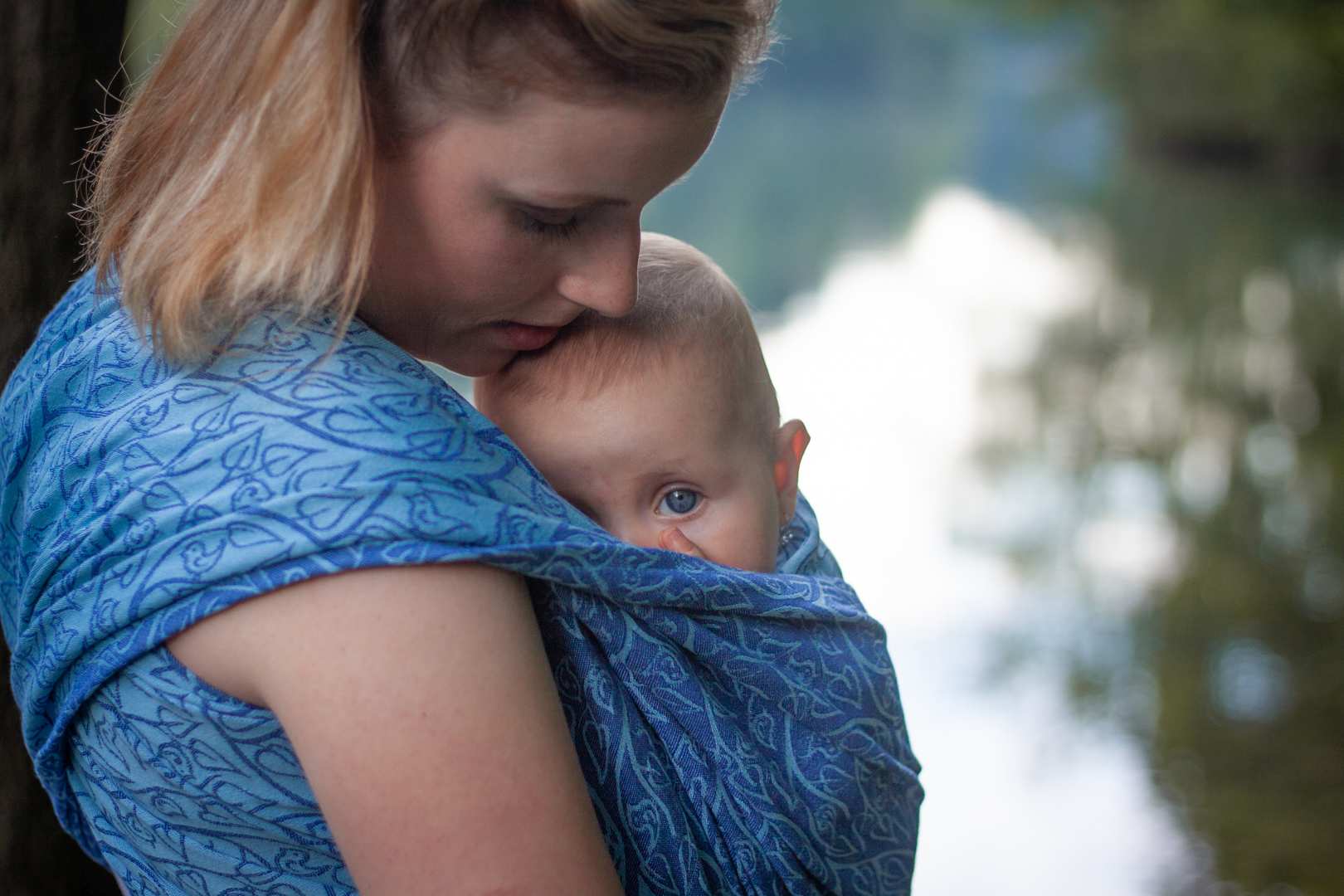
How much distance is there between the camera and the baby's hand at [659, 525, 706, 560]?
4.17ft

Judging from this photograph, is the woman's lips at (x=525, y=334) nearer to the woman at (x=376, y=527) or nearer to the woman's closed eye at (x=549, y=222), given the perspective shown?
the woman at (x=376, y=527)

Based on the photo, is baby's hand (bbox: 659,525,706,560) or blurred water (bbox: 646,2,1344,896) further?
blurred water (bbox: 646,2,1344,896)

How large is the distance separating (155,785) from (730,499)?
561 millimetres

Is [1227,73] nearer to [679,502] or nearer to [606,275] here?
[679,502]

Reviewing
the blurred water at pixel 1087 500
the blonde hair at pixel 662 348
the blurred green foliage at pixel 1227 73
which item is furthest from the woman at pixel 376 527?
the blurred green foliage at pixel 1227 73

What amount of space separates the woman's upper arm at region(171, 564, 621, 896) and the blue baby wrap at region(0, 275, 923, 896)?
2cm

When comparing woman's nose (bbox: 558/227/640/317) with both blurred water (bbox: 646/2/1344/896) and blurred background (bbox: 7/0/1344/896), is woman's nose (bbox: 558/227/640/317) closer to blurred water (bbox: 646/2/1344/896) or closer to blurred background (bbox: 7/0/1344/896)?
blurred background (bbox: 7/0/1344/896)

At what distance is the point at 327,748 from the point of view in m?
0.84

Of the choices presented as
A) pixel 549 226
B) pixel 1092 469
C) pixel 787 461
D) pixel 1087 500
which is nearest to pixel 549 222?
pixel 549 226

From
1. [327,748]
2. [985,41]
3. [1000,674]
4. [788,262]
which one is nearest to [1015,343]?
[788,262]

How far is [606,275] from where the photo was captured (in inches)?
Answer: 43.8

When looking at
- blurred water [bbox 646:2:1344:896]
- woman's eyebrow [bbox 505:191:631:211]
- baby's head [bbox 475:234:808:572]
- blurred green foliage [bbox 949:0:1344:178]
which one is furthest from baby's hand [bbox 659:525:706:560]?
blurred green foliage [bbox 949:0:1344:178]

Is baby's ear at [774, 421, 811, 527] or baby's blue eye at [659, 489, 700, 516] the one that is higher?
baby's ear at [774, 421, 811, 527]

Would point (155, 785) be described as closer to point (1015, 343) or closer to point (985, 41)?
point (1015, 343)
